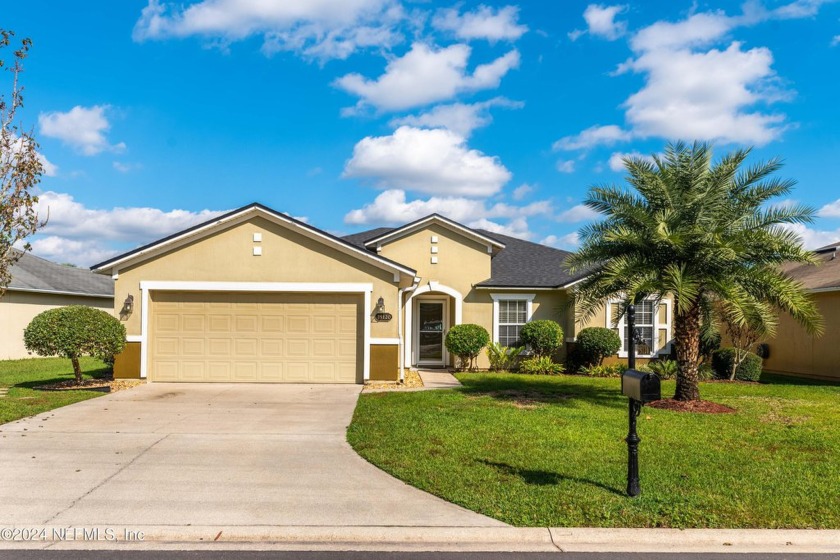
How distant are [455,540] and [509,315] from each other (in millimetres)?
14224

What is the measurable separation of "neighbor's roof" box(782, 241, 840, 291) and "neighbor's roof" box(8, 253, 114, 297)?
86.4 ft

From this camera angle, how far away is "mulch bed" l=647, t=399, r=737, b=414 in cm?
1144

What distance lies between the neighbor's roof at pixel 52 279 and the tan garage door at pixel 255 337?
11.1 meters

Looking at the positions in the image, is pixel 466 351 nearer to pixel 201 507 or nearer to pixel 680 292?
pixel 680 292

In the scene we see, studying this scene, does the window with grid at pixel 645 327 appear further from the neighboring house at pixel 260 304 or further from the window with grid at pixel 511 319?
the neighboring house at pixel 260 304

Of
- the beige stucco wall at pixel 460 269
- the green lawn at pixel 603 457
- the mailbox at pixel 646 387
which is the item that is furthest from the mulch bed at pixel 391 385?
the mailbox at pixel 646 387

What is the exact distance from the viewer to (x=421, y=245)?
19094 mm

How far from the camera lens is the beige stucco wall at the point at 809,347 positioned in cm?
1781

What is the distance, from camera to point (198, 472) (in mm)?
7207

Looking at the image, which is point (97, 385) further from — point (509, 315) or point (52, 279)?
point (52, 279)

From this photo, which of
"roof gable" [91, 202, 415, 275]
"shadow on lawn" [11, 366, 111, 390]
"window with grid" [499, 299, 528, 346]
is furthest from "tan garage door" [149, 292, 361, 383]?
"window with grid" [499, 299, 528, 346]

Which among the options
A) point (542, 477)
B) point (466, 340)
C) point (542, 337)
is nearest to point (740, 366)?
point (542, 337)

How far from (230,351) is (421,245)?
6.91 metres

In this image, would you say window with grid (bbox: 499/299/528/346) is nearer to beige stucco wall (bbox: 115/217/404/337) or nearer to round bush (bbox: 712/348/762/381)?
beige stucco wall (bbox: 115/217/404/337)
